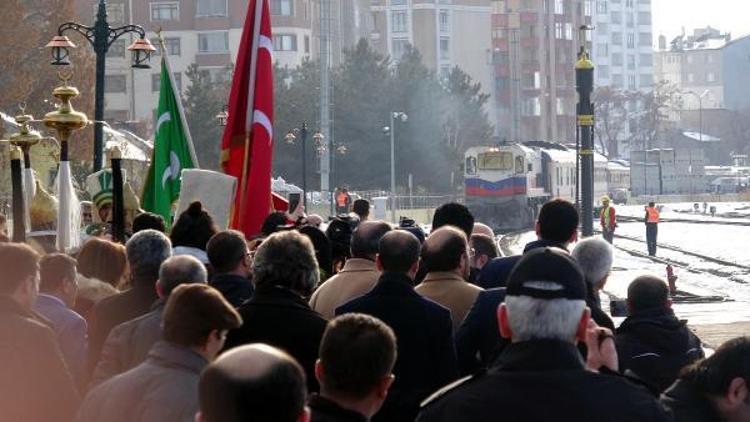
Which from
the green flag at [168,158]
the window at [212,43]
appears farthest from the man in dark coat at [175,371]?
the window at [212,43]

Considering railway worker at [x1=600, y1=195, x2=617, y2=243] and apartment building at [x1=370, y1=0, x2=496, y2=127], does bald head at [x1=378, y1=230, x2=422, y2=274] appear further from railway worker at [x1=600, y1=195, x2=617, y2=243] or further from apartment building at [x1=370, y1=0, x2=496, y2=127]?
apartment building at [x1=370, y1=0, x2=496, y2=127]

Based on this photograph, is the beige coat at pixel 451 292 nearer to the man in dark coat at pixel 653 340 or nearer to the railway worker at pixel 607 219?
the man in dark coat at pixel 653 340

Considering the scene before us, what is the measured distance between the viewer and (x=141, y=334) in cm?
717

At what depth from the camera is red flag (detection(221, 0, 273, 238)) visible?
13.5m

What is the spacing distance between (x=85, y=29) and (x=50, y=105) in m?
38.6

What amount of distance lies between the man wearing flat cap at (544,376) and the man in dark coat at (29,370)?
2.01 meters

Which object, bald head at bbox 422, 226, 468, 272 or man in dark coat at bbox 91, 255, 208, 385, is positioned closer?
man in dark coat at bbox 91, 255, 208, 385

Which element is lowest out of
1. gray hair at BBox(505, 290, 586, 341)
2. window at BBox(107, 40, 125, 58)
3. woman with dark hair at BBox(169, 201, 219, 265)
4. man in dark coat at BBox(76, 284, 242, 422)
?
man in dark coat at BBox(76, 284, 242, 422)

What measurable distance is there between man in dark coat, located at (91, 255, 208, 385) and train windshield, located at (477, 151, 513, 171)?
193ft

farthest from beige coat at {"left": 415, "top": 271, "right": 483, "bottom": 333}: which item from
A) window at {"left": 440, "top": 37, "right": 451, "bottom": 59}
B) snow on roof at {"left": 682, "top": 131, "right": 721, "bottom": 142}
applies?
snow on roof at {"left": 682, "top": 131, "right": 721, "bottom": 142}

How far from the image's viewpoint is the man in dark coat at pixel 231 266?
328 inches

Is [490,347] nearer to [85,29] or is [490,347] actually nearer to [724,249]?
[85,29]

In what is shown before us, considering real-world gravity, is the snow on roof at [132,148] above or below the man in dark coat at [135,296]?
above

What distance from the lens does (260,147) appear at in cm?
1373
